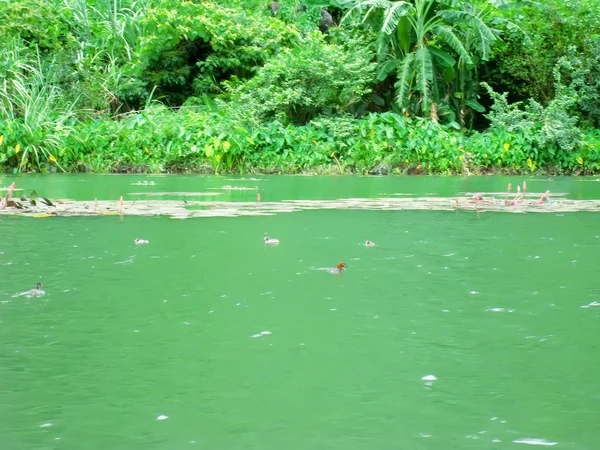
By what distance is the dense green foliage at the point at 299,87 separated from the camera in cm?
1283

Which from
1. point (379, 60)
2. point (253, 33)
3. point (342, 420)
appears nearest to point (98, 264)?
point (342, 420)

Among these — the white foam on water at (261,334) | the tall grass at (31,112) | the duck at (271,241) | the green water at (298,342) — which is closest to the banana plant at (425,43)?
the tall grass at (31,112)

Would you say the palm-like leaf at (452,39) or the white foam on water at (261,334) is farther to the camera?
the palm-like leaf at (452,39)

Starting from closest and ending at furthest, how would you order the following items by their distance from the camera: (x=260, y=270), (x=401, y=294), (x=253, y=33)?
(x=401, y=294) → (x=260, y=270) → (x=253, y=33)

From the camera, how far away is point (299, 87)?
13859mm

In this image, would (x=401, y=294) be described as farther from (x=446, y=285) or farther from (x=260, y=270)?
(x=260, y=270)

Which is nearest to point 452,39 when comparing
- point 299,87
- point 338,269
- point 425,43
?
point 425,43

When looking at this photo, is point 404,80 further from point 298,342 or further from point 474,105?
point 298,342

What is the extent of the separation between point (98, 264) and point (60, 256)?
0.32 m

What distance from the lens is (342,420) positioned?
1.90m

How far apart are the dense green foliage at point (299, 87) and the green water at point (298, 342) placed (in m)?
7.99

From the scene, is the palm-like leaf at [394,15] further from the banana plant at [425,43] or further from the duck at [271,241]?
the duck at [271,241]

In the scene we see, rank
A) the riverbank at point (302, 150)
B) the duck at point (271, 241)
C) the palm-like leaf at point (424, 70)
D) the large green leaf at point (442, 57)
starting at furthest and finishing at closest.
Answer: the large green leaf at point (442, 57), the palm-like leaf at point (424, 70), the riverbank at point (302, 150), the duck at point (271, 241)

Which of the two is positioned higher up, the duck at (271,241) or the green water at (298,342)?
the duck at (271,241)
